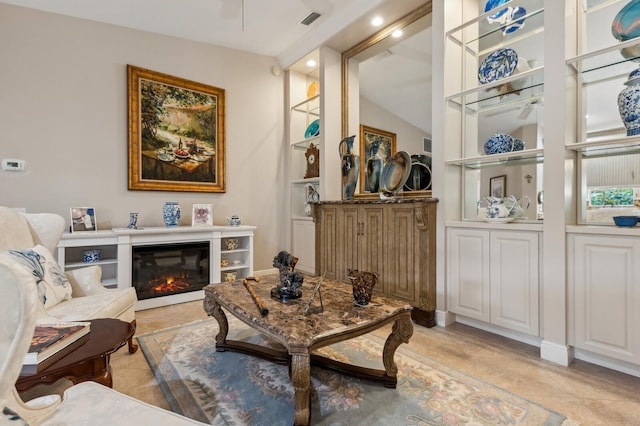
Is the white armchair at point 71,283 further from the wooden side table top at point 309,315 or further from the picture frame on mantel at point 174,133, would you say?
the picture frame on mantel at point 174,133

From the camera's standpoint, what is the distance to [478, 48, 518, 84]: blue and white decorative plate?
2.52 metres

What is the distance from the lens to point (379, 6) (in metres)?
3.21

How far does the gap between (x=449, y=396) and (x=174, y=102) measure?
13.4ft

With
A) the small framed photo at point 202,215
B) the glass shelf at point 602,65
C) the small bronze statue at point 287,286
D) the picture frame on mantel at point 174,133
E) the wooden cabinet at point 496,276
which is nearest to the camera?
the small bronze statue at point 287,286

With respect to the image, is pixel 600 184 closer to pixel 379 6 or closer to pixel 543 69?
pixel 543 69

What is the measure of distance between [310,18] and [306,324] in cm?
359

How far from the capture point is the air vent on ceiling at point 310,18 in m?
3.63

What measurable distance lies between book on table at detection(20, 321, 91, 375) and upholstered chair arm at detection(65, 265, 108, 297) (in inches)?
39.0

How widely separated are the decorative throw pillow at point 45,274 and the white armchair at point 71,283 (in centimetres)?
3

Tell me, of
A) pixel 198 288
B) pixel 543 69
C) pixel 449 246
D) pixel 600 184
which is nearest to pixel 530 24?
pixel 543 69

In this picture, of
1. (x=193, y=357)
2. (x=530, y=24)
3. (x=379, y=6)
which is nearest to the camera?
(x=193, y=357)

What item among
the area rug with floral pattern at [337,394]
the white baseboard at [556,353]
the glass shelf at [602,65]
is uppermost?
the glass shelf at [602,65]

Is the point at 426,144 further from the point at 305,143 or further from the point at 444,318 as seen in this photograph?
the point at 305,143

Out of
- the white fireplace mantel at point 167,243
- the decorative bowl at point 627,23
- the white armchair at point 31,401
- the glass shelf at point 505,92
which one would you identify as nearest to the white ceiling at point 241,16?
the glass shelf at point 505,92
